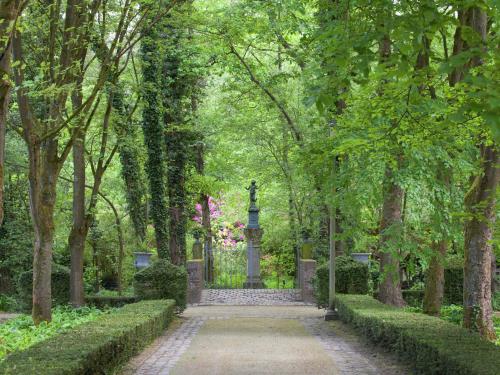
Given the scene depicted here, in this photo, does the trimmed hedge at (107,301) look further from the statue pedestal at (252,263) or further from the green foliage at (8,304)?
the statue pedestal at (252,263)

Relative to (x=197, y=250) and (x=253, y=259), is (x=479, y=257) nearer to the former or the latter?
(x=197, y=250)

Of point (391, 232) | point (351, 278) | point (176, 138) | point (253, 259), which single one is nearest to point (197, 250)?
point (253, 259)

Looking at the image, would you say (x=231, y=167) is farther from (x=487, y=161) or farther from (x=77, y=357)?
(x=77, y=357)

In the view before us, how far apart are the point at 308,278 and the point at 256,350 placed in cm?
1208

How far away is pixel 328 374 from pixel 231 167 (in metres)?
21.8

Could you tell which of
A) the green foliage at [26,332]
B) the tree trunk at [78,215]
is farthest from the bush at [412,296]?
the green foliage at [26,332]

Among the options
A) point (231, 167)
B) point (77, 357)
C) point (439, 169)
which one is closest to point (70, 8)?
point (439, 169)

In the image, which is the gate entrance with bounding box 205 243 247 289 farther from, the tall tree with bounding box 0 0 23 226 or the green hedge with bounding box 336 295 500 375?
the tall tree with bounding box 0 0 23 226

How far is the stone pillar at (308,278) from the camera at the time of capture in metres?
23.7

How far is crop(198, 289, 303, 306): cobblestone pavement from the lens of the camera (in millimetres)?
23578

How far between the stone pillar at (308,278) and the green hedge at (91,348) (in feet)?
35.3

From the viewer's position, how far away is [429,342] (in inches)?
347

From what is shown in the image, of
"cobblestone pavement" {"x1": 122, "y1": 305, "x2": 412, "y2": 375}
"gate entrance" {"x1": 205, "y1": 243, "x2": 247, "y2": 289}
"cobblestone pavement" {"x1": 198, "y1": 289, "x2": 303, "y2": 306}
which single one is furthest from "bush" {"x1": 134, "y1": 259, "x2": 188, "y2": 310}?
"gate entrance" {"x1": 205, "y1": 243, "x2": 247, "y2": 289}

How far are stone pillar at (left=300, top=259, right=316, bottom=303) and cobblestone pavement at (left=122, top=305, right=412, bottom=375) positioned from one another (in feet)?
17.2
